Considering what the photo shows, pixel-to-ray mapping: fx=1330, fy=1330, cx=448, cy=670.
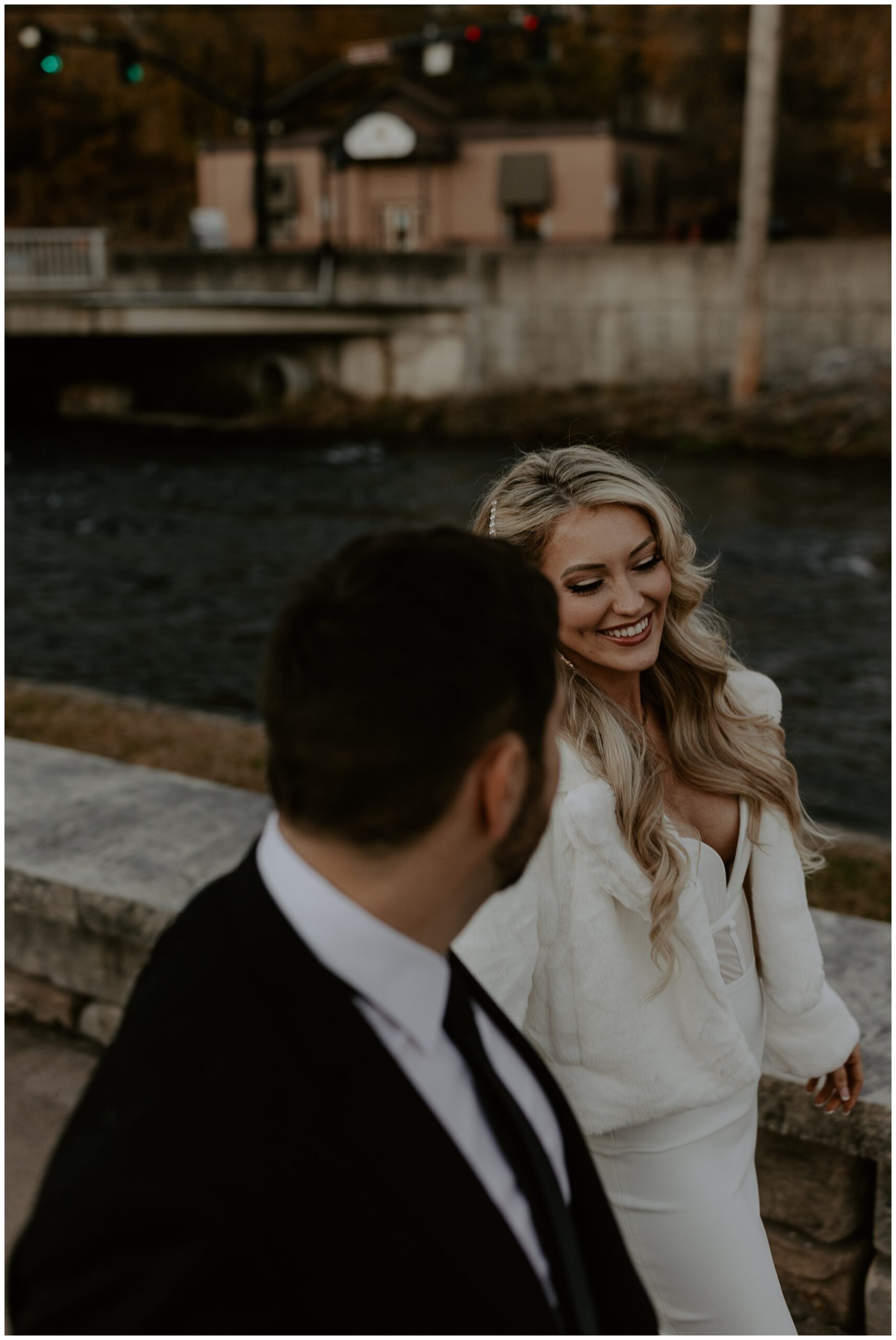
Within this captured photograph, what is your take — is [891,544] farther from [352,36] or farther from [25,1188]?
[352,36]

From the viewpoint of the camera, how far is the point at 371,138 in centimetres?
3891

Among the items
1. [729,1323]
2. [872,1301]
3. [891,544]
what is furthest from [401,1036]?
[891,544]

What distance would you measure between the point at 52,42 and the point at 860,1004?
19.9m

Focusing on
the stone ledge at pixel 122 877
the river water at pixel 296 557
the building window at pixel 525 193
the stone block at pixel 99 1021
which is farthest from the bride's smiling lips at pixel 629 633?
the building window at pixel 525 193

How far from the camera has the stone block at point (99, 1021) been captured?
358 centimetres

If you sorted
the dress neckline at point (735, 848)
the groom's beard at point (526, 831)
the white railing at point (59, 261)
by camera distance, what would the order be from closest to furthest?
the groom's beard at point (526, 831) < the dress neckline at point (735, 848) < the white railing at point (59, 261)

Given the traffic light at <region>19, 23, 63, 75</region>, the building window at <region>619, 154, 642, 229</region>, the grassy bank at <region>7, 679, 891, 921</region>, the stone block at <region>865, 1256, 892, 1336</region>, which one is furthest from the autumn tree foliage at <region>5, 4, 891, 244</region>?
the stone block at <region>865, 1256, 892, 1336</region>

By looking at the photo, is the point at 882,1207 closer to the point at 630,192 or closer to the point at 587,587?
the point at 587,587

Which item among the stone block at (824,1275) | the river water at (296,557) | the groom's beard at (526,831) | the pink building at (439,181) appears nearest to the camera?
the groom's beard at (526,831)

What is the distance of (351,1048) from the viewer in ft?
3.41

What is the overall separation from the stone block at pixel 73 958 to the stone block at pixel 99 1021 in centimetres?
2

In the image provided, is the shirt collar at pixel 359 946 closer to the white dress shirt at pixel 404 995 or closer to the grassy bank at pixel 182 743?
the white dress shirt at pixel 404 995

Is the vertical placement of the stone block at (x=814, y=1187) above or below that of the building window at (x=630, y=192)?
below

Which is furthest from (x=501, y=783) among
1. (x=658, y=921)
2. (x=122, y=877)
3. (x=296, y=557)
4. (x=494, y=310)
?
(x=494, y=310)
